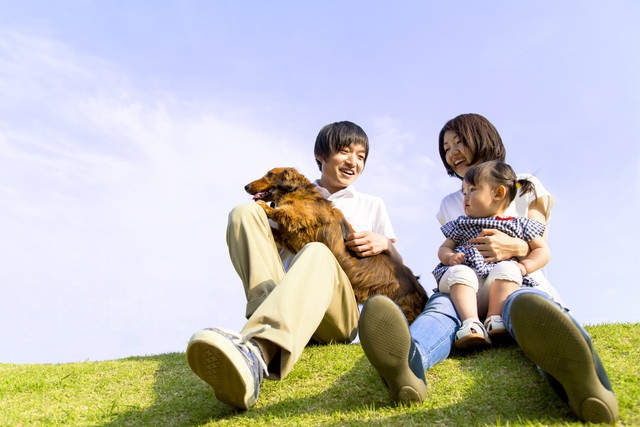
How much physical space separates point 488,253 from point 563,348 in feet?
4.35

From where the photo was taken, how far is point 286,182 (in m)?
4.38

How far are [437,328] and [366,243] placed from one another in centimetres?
110

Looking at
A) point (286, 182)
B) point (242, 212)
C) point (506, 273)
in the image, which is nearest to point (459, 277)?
point (506, 273)

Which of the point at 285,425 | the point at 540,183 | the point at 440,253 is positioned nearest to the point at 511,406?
the point at 285,425

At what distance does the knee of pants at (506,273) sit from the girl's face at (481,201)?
48cm

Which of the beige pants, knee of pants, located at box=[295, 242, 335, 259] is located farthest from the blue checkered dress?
knee of pants, located at box=[295, 242, 335, 259]

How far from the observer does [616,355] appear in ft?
9.64

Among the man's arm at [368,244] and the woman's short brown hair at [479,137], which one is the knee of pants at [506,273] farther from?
the woman's short brown hair at [479,137]

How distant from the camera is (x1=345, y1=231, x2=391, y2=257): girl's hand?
3.68m

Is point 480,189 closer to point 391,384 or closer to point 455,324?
point 455,324

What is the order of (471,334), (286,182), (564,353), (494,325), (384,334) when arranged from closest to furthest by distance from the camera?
(564,353)
(384,334)
(471,334)
(494,325)
(286,182)

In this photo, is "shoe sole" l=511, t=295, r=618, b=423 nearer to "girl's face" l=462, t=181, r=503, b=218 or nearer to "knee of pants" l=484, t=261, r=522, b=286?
"knee of pants" l=484, t=261, r=522, b=286

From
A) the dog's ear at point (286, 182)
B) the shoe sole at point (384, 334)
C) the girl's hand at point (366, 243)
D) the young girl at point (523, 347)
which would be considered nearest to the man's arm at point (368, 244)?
the girl's hand at point (366, 243)

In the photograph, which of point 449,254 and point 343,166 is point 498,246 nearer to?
point 449,254
